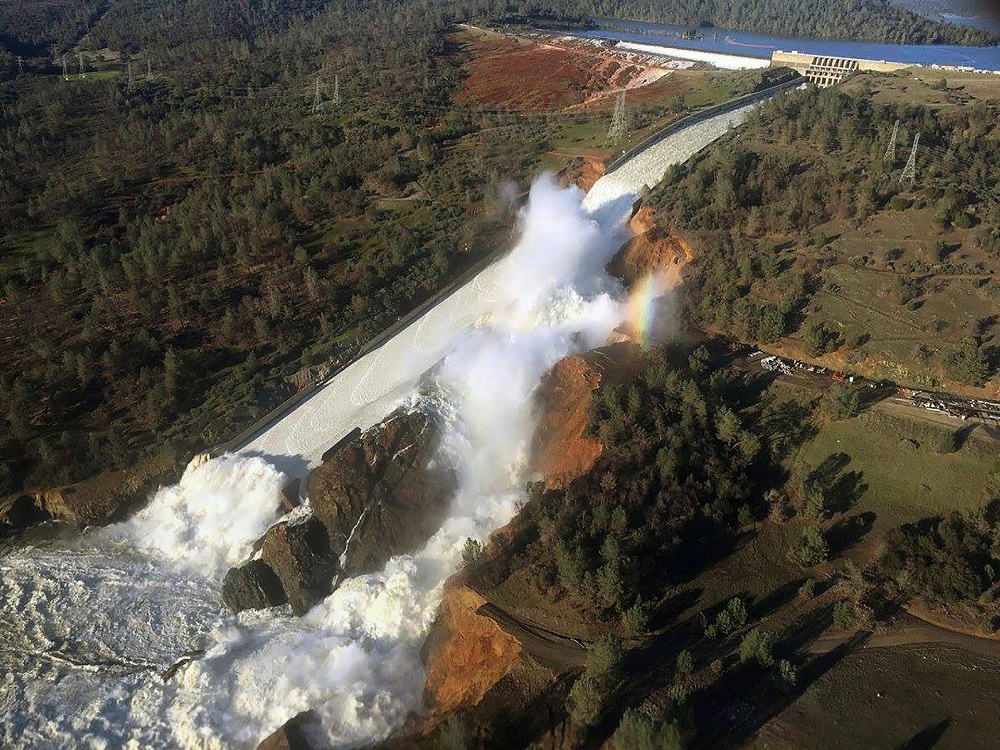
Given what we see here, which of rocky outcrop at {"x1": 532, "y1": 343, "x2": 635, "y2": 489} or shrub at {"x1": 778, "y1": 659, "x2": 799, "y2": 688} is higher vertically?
rocky outcrop at {"x1": 532, "y1": 343, "x2": 635, "y2": 489}

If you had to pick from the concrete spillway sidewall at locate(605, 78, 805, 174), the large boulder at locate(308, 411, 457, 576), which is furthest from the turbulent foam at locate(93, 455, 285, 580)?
the concrete spillway sidewall at locate(605, 78, 805, 174)

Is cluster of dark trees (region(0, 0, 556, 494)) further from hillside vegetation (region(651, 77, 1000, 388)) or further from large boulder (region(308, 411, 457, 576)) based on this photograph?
hillside vegetation (region(651, 77, 1000, 388))

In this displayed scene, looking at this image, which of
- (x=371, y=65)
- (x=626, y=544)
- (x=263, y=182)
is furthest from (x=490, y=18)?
(x=626, y=544)

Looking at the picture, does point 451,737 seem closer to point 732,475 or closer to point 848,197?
point 732,475

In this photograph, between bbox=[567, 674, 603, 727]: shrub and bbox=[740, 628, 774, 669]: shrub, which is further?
bbox=[740, 628, 774, 669]: shrub

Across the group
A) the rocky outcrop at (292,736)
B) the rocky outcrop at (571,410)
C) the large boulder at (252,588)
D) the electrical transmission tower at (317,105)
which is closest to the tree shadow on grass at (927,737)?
the rocky outcrop at (571,410)

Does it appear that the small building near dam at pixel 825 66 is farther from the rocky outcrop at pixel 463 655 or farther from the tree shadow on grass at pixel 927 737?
the rocky outcrop at pixel 463 655
